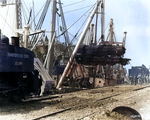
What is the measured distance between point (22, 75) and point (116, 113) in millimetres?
5553

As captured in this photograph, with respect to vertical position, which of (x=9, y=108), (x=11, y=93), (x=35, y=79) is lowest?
(x=9, y=108)

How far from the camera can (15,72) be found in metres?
9.63

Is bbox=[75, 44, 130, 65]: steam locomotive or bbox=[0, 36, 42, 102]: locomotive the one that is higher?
bbox=[75, 44, 130, 65]: steam locomotive

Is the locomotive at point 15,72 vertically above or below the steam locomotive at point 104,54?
below

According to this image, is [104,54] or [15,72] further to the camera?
[104,54]

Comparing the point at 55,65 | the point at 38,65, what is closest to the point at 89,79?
the point at 55,65

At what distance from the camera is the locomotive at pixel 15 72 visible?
888cm

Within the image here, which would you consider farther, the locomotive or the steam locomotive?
the steam locomotive

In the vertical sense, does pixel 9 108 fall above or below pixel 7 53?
below

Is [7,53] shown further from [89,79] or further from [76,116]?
[89,79]

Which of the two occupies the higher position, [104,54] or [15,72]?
[104,54]

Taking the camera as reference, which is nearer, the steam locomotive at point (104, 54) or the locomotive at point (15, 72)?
the locomotive at point (15, 72)

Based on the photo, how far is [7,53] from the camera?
895 cm

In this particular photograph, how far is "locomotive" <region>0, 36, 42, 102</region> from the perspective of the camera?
29.1 feet
